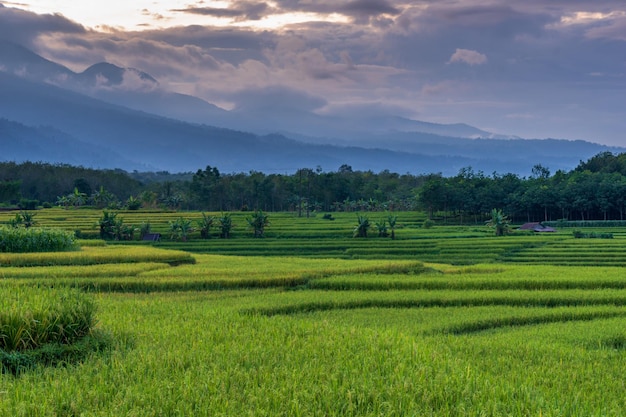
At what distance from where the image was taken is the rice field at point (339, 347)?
20.6 feet

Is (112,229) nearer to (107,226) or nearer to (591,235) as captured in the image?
(107,226)

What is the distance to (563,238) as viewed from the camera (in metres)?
47.1

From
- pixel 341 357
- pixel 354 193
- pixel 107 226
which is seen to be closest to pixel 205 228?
pixel 107 226

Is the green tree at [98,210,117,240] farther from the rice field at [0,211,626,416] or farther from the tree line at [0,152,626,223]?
the rice field at [0,211,626,416]

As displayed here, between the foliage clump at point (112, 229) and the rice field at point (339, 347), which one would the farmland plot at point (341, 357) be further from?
the foliage clump at point (112, 229)

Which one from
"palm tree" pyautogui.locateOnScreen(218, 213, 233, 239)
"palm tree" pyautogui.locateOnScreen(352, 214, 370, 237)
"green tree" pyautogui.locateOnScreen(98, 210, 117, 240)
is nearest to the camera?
"green tree" pyautogui.locateOnScreen(98, 210, 117, 240)

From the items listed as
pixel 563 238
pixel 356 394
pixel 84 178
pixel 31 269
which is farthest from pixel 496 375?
pixel 84 178

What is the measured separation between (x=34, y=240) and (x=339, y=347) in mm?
22905

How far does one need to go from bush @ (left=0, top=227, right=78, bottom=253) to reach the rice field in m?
6.74

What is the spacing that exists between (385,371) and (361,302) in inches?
337

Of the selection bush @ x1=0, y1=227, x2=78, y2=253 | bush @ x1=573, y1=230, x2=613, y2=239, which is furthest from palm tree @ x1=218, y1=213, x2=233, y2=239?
bush @ x1=573, y1=230, x2=613, y2=239

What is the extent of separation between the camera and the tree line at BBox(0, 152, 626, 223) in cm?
6906

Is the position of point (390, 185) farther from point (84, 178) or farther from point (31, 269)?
point (31, 269)

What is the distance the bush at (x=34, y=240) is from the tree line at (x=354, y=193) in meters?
44.5
